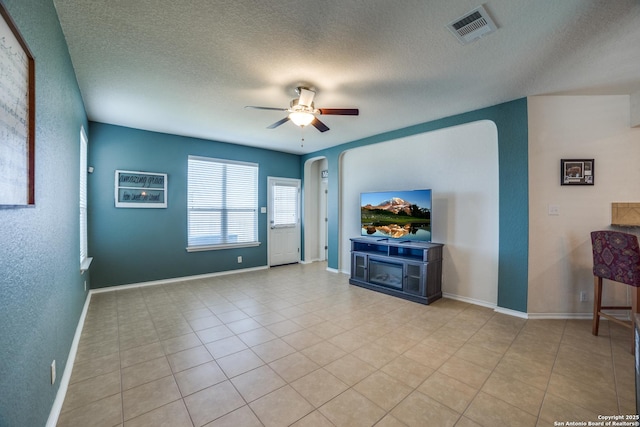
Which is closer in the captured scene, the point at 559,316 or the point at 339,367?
the point at 339,367

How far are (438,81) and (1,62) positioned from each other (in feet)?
10.3

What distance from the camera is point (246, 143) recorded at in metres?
5.48

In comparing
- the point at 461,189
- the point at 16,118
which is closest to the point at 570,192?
the point at 461,189

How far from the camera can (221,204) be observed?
5387 mm

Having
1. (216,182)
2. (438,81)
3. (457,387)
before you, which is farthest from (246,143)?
(457,387)

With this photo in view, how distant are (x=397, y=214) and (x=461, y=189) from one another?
3.18 ft

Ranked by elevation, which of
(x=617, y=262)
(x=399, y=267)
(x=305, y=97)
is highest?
(x=305, y=97)

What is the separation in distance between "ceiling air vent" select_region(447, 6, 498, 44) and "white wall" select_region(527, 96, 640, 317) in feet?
5.76

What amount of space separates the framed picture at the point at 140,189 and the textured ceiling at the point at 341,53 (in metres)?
1.08

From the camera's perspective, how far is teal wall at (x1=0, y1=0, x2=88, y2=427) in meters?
1.08

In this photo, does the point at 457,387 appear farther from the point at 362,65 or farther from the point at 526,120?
the point at 526,120

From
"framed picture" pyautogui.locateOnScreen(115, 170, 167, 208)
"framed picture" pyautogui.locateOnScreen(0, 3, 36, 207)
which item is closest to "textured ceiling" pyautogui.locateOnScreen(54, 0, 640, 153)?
"framed picture" pyautogui.locateOnScreen(0, 3, 36, 207)

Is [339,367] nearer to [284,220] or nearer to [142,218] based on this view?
[142,218]

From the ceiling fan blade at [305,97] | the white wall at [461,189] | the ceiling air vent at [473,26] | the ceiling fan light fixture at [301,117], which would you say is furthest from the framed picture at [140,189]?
the ceiling air vent at [473,26]
